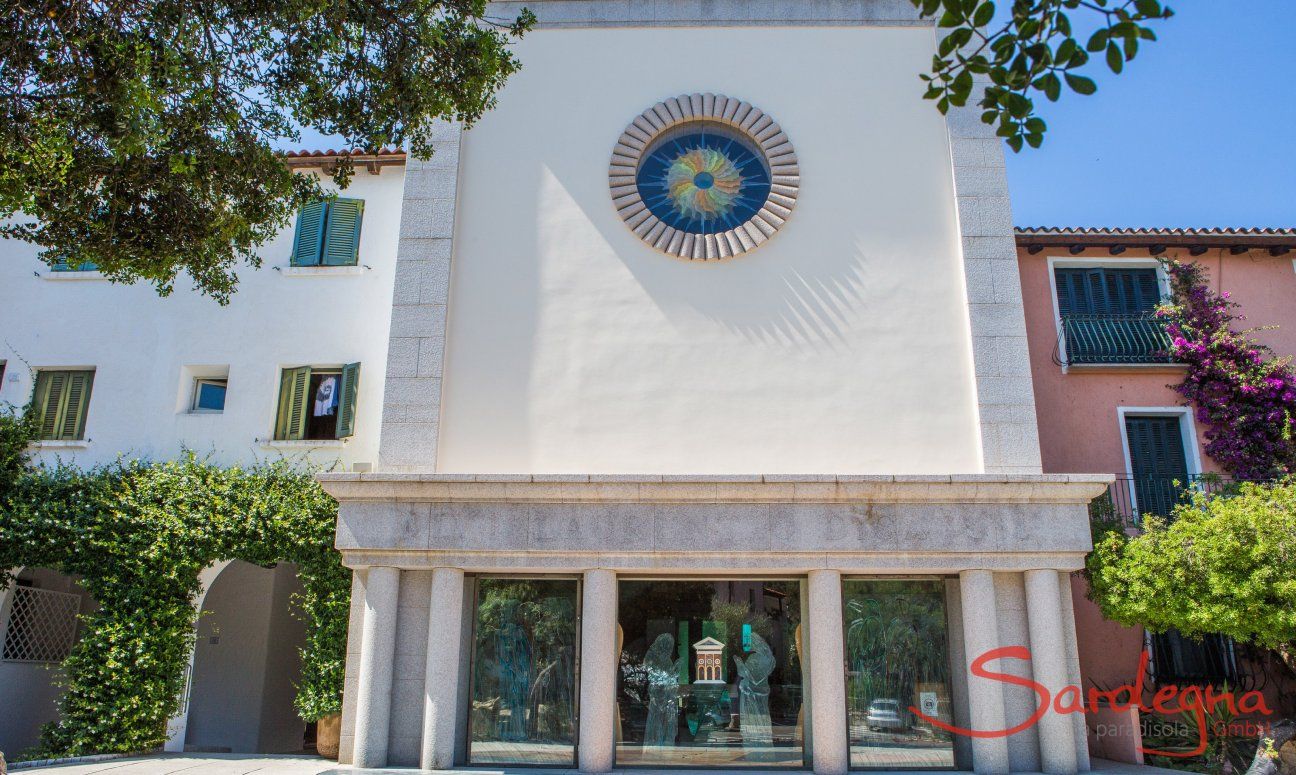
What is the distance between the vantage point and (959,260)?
13875mm

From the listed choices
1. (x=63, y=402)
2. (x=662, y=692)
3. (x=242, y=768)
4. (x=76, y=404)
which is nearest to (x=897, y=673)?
(x=662, y=692)

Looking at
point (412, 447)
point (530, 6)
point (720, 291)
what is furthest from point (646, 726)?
point (530, 6)

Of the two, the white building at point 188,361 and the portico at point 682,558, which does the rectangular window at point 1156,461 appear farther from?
the white building at point 188,361

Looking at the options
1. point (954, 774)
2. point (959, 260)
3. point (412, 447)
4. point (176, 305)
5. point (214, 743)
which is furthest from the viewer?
point (214, 743)

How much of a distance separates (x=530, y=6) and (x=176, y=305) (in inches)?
295

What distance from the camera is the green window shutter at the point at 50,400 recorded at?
15508 millimetres

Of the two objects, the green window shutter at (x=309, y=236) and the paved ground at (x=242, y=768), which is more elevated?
the green window shutter at (x=309, y=236)

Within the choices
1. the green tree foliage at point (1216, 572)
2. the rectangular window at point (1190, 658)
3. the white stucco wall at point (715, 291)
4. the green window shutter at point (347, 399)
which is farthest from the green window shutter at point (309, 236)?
the rectangular window at point (1190, 658)

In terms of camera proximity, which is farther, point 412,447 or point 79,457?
point 79,457

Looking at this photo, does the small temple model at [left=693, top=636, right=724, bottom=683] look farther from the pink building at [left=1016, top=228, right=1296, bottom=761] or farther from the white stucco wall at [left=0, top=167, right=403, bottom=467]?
the white stucco wall at [left=0, top=167, right=403, bottom=467]

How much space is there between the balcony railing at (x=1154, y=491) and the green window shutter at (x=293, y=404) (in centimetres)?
1221

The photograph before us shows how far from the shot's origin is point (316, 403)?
15.3 metres

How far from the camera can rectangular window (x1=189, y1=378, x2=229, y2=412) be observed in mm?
A: 15789

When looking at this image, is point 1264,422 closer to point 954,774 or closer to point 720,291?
point 954,774
